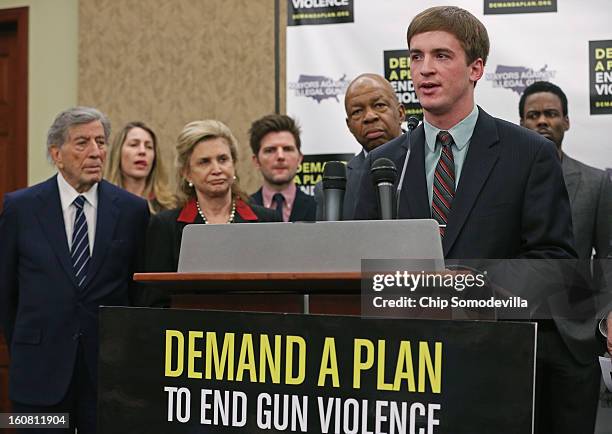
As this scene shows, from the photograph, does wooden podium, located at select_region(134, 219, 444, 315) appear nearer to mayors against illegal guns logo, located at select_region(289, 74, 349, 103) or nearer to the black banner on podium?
the black banner on podium

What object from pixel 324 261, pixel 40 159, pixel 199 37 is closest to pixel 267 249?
pixel 324 261

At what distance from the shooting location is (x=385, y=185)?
1632 millimetres

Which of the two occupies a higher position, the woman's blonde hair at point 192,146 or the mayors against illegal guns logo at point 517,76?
the mayors against illegal guns logo at point 517,76

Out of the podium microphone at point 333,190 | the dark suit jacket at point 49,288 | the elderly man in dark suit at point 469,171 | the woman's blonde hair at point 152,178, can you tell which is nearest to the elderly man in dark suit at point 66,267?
the dark suit jacket at point 49,288

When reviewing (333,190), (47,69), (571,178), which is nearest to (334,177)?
(333,190)

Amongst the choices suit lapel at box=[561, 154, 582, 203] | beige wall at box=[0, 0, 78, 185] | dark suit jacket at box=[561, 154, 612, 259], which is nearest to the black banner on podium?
dark suit jacket at box=[561, 154, 612, 259]

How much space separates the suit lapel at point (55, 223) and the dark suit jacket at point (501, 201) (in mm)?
1402

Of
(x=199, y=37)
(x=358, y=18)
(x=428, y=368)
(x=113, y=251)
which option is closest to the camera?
(x=428, y=368)

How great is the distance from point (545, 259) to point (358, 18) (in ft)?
9.20

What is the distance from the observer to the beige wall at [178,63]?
15.2 ft

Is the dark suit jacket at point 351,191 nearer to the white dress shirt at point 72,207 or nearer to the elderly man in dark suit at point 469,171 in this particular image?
the elderly man in dark suit at point 469,171

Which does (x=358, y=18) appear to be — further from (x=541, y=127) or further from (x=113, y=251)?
(x=113, y=251)

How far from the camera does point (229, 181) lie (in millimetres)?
3145

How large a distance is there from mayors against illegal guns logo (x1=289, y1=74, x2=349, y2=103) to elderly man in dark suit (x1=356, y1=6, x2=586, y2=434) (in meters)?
2.39
